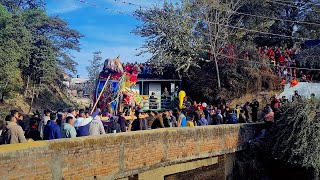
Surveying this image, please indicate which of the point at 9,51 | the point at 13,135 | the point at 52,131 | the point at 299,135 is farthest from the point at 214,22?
the point at 13,135

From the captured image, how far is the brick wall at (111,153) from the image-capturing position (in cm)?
667

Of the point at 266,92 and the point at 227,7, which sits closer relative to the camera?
the point at 266,92

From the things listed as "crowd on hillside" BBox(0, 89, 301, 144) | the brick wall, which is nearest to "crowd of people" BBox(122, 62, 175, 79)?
"crowd on hillside" BBox(0, 89, 301, 144)

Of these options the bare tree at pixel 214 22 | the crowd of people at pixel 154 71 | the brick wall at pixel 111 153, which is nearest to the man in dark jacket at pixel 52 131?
the brick wall at pixel 111 153

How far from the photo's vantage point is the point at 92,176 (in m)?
8.05

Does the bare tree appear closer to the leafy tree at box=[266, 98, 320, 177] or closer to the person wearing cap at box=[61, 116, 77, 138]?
the leafy tree at box=[266, 98, 320, 177]

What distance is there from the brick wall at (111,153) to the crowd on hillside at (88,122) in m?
0.80

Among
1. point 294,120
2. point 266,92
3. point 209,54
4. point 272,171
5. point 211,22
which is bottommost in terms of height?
point 272,171

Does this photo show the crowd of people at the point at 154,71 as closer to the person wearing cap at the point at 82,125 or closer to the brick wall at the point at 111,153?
the brick wall at the point at 111,153

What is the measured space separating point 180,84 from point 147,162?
19108mm

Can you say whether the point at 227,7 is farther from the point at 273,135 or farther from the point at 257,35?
the point at 273,135

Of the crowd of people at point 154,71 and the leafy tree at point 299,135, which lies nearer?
the leafy tree at point 299,135

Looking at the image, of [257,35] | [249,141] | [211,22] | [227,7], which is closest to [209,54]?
[211,22]

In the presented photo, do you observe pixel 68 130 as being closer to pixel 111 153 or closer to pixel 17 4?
pixel 111 153
